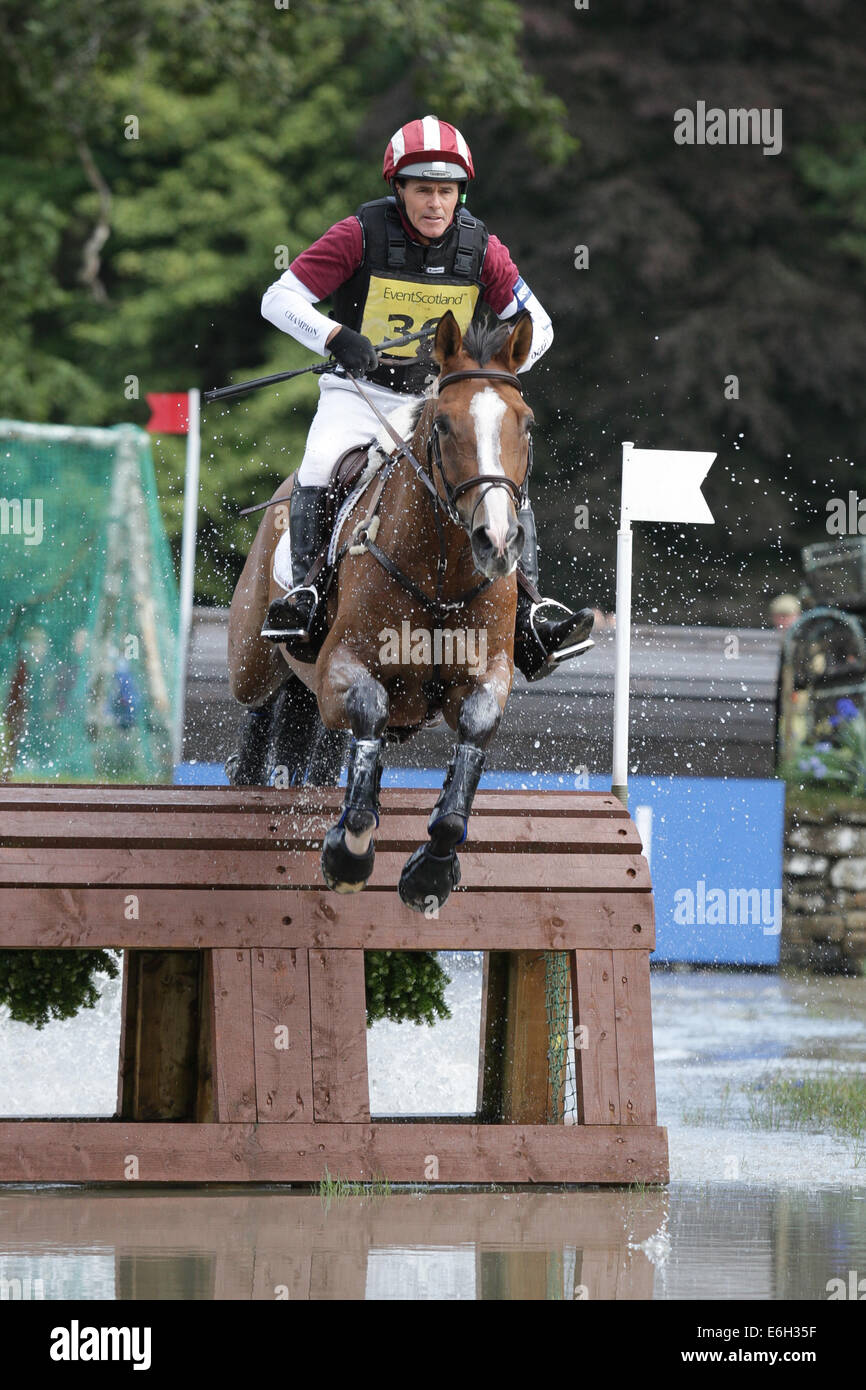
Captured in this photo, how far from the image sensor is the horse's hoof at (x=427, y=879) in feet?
18.4

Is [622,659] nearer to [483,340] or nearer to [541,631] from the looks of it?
[541,631]

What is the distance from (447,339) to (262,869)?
1619 millimetres

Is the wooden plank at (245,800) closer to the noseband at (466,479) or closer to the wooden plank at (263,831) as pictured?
the wooden plank at (263,831)

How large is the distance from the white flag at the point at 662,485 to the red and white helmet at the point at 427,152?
1.49 metres

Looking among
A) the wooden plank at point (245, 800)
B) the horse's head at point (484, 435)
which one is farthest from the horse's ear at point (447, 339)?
the wooden plank at point (245, 800)

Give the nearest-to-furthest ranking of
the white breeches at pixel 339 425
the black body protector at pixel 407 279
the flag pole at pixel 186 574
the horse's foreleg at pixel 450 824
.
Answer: the horse's foreleg at pixel 450 824 → the black body protector at pixel 407 279 → the white breeches at pixel 339 425 → the flag pole at pixel 186 574

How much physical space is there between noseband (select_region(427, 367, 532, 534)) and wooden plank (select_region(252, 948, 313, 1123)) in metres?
1.39

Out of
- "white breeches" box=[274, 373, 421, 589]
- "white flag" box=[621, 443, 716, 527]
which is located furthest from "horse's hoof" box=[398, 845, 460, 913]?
"white flag" box=[621, 443, 716, 527]

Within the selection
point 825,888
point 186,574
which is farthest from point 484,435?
point 825,888

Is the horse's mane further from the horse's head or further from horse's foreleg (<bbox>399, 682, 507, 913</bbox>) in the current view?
horse's foreleg (<bbox>399, 682, 507, 913</bbox>)

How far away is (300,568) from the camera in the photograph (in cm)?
648

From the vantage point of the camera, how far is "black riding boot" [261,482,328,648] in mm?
6270

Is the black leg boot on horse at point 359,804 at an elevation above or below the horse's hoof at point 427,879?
above
